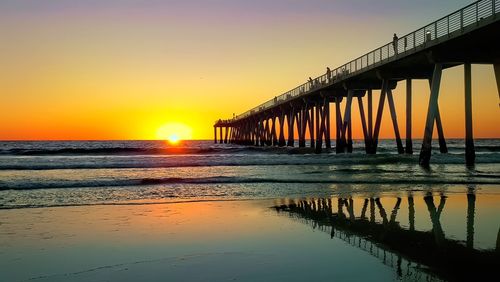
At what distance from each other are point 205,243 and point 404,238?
10.3ft

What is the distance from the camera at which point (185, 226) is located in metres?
9.02

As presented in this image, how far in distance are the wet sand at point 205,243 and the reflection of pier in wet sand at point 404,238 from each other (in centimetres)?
5

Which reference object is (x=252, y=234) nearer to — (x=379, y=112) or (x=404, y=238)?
(x=404, y=238)

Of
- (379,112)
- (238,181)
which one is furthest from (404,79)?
(238,181)

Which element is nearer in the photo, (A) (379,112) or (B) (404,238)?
(B) (404,238)

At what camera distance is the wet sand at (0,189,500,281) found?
227 inches

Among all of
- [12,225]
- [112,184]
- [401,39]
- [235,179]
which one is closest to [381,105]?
[401,39]

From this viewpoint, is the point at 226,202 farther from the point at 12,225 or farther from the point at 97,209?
the point at 12,225

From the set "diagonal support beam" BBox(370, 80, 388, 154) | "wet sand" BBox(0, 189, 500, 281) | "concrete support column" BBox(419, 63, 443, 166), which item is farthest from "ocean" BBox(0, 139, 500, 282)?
"diagonal support beam" BBox(370, 80, 388, 154)

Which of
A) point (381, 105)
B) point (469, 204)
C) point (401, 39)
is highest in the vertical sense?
point (401, 39)

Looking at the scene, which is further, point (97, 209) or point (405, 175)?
point (405, 175)

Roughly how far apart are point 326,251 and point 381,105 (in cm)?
2706

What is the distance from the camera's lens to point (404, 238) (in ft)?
25.3

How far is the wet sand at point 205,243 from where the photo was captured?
575 centimetres
